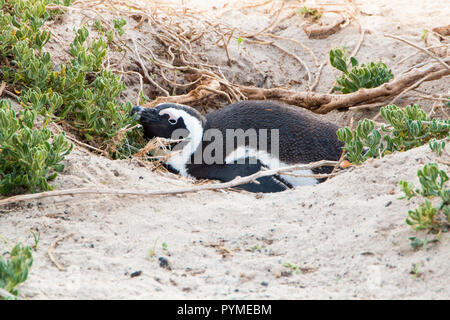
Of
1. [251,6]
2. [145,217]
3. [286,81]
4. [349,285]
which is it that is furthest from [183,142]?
[251,6]

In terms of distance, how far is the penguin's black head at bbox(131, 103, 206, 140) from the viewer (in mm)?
3938

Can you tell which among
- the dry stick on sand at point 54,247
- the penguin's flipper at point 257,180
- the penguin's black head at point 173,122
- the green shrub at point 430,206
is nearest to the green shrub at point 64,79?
the penguin's black head at point 173,122

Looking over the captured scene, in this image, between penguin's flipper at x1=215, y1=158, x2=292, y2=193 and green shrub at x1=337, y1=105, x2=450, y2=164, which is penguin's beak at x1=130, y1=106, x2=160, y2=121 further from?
green shrub at x1=337, y1=105, x2=450, y2=164

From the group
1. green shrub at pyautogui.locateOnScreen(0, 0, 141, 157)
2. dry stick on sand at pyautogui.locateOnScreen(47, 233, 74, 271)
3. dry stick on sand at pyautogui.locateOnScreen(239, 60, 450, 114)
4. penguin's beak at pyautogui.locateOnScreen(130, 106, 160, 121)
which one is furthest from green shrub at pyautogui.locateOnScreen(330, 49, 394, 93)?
dry stick on sand at pyautogui.locateOnScreen(47, 233, 74, 271)

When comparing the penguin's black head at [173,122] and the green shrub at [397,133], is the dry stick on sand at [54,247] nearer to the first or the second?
the green shrub at [397,133]

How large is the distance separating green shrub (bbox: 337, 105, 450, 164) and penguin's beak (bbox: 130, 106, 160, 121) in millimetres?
1526

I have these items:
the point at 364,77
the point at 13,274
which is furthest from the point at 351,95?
the point at 13,274

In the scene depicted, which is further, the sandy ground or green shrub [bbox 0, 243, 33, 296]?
the sandy ground

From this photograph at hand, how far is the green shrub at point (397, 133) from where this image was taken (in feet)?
9.36

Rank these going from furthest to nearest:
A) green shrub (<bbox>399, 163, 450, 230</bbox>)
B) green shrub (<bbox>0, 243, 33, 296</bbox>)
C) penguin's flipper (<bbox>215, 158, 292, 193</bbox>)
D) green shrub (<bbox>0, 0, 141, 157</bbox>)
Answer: penguin's flipper (<bbox>215, 158, 292, 193</bbox>) < green shrub (<bbox>0, 0, 141, 157</bbox>) < green shrub (<bbox>399, 163, 450, 230</bbox>) < green shrub (<bbox>0, 243, 33, 296</bbox>)

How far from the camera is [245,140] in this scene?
12.4 feet

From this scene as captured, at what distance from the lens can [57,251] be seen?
2.04 meters

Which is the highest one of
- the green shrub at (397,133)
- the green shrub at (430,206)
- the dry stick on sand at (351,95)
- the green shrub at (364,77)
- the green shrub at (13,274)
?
the green shrub at (364,77)

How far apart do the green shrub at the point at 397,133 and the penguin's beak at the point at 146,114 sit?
1.53 meters
